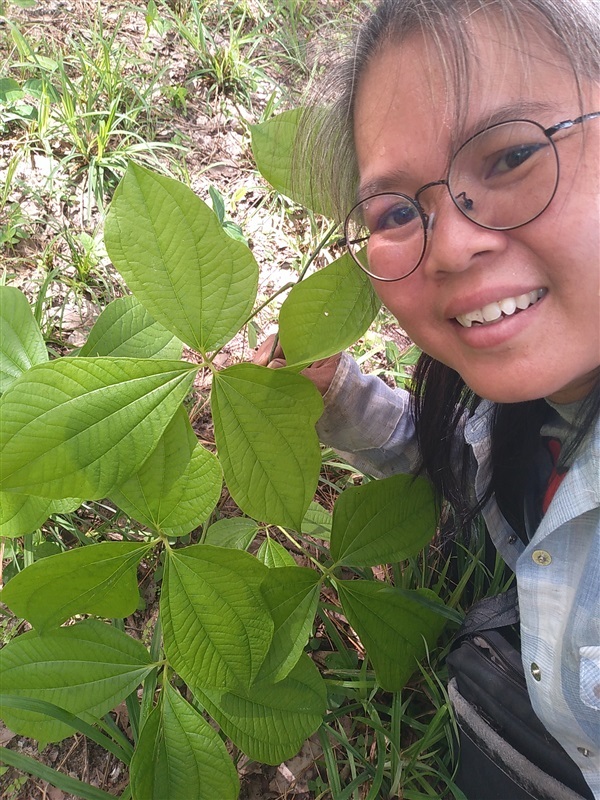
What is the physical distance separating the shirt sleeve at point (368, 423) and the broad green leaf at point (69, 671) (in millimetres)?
640

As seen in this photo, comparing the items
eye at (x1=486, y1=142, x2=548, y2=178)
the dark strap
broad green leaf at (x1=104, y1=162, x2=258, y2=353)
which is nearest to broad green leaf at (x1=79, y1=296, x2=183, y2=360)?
broad green leaf at (x1=104, y1=162, x2=258, y2=353)

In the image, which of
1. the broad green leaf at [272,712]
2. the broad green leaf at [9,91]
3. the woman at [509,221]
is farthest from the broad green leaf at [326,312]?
the broad green leaf at [9,91]

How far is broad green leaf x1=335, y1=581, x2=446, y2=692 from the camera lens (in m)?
1.30

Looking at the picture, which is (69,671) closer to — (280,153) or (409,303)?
(409,303)

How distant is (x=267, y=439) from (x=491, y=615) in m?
0.82

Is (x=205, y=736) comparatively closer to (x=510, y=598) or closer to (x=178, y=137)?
(x=510, y=598)

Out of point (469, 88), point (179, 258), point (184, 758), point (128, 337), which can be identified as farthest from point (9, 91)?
point (184, 758)

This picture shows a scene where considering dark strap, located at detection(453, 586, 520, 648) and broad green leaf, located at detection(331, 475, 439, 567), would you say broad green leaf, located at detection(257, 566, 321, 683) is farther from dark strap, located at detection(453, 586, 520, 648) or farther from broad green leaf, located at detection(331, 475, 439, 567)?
dark strap, located at detection(453, 586, 520, 648)

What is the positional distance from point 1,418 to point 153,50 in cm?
236

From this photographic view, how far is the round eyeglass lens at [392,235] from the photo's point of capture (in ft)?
3.04

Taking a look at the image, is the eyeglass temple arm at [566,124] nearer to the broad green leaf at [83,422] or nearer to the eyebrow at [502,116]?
the eyebrow at [502,116]

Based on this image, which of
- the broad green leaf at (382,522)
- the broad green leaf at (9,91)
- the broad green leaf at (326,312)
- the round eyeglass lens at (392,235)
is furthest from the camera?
the broad green leaf at (9,91)

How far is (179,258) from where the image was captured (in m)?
0.96

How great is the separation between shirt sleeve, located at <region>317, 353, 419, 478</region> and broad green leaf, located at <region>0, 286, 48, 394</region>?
24.7 inches
